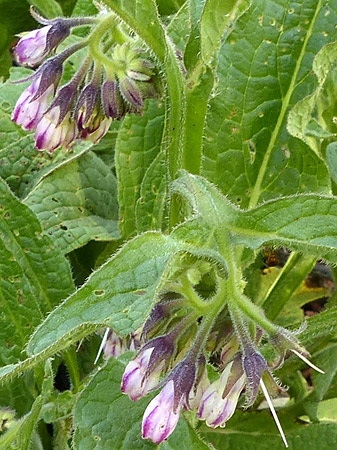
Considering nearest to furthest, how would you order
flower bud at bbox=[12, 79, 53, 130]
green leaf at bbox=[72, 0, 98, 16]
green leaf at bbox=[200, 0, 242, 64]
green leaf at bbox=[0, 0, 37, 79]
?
green leaf at bbox=[200, 0, 242, 64]
flower bud at bbox=[12, 79, 53, 130]
green leaf at bbox=[72, 0, 98, 16]
green leaf at bbox=[0, 0, 37, 79]

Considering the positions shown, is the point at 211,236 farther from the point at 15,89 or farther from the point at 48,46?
the point at 15,89

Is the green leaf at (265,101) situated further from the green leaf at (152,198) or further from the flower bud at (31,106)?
the flower bud at (31,106)

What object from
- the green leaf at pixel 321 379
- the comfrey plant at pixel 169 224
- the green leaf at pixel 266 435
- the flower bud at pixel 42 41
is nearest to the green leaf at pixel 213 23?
the comfrey plant at pixel 169 224

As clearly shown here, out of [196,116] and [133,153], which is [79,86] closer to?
[196,116]

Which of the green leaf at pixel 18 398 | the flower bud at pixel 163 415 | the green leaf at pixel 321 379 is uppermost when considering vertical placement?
the flower bud at pixel 163 415

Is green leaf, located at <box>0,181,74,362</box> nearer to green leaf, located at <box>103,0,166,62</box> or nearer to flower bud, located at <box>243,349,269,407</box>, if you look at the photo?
green leaf, located at <box>103,0,166,62</box>

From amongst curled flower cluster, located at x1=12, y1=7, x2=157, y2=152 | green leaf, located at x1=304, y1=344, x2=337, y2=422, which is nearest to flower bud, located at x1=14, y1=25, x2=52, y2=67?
curled flower cluster, located at x1=12, y1=7, x2=157, y2=152

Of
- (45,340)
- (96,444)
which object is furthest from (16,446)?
(45,340)
